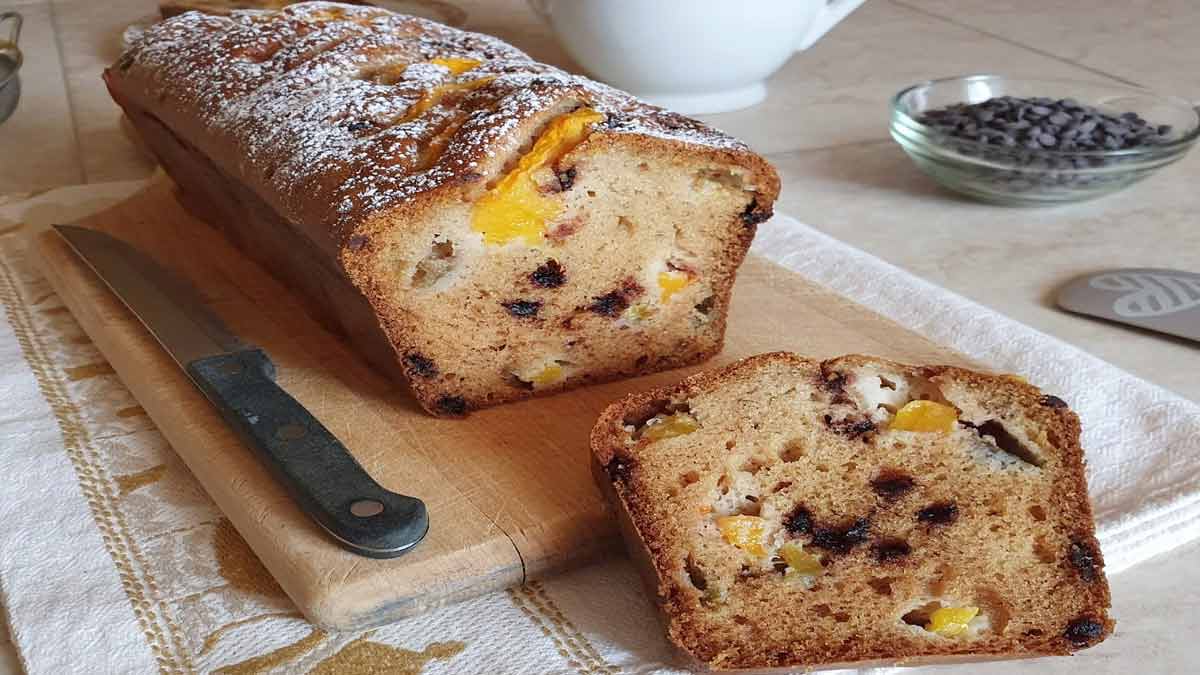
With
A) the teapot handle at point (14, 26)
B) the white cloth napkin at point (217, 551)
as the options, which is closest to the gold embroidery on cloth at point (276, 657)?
the white cloth napkin at point (217, 551)

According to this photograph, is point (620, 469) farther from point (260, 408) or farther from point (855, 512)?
point (260, 408)

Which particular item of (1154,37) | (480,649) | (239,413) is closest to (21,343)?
(239,413)

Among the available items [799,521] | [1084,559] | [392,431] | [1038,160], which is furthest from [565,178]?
[1038,160]

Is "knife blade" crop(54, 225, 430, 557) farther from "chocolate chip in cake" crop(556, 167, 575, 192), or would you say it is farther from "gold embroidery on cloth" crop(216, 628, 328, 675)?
"chocolate chip in cake" crop(556, 167, 575, 192)

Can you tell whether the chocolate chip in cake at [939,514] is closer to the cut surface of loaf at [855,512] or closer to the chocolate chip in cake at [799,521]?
the cut surface of loaf at [855,512]

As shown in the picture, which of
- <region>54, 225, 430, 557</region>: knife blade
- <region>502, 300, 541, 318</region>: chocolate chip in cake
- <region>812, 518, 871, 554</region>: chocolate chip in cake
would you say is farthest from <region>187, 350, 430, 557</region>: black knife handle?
<region>812, 518, 871, 554</region>: chocolate chip in cake

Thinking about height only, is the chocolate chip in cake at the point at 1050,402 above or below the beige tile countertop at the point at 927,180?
above

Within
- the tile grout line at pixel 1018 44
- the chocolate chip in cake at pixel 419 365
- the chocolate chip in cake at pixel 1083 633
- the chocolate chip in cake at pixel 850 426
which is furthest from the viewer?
the tile grout line at pixel 1018 44
